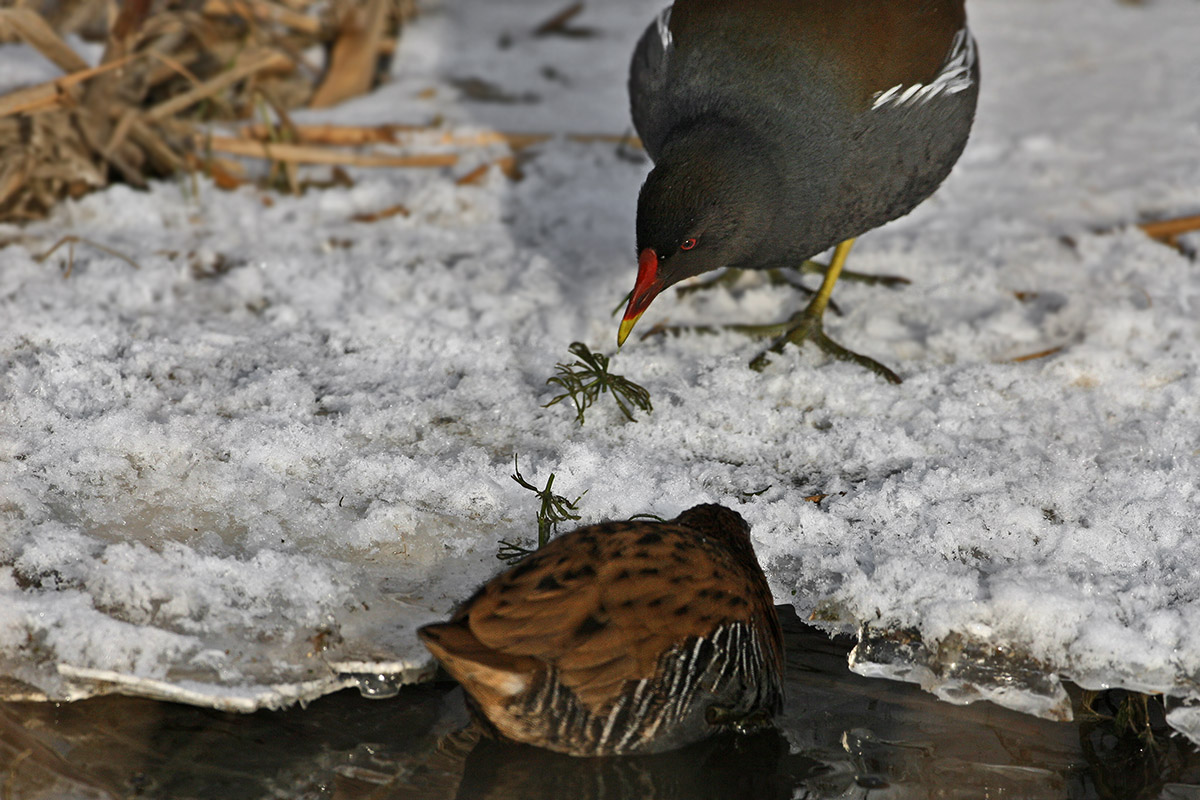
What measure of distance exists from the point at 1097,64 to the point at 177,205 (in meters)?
4.18

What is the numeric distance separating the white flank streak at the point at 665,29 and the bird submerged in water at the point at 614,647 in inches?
59.1

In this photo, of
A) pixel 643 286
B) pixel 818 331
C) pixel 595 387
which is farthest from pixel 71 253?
pixel 818 331

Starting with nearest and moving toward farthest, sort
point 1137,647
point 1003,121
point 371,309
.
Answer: point 1137,647, point 371,309, point 1003,121

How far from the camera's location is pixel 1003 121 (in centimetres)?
461

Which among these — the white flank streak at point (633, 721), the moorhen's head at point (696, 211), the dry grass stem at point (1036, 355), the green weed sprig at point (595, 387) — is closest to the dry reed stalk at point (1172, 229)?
the dry grass stem at point (1036, 355)

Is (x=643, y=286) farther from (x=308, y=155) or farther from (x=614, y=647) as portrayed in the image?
(x=308, y=155)

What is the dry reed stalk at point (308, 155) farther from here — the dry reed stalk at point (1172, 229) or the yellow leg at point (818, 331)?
the dry reed stalk at point (1172, 229)

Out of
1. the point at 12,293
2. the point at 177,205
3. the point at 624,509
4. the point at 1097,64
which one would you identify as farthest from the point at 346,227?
the point at 1097,64

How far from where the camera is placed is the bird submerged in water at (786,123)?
2.65 m

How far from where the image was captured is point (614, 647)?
186 centimetres

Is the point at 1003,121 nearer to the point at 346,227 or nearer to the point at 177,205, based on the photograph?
the point at 346,227

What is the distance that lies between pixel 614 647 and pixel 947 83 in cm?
190

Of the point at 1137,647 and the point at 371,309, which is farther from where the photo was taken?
the point at 371,309

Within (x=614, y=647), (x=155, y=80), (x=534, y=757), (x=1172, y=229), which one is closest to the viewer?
(x=614, y=647)
